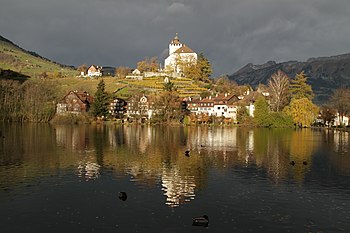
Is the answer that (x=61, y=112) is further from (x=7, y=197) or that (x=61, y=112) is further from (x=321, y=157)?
(x=7, y=197)

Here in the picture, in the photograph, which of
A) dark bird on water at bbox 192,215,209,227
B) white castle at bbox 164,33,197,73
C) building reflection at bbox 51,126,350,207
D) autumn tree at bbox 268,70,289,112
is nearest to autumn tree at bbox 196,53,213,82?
white castle at bbox 164,33,197,73

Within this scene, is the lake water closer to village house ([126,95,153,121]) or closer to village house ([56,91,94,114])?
village house ([56,91,94,114])

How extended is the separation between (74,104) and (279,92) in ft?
240

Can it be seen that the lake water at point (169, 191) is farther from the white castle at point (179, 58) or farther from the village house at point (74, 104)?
the white castle at point (179, 58)

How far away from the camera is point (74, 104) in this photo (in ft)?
445

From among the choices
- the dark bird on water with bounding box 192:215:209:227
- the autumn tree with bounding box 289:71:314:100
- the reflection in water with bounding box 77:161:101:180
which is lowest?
the dark bird on water with bounding box 192:215:209:227

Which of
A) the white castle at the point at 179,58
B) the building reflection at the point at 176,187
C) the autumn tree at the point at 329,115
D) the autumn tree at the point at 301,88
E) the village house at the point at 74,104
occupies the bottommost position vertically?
the building reflection at the point at 176,187

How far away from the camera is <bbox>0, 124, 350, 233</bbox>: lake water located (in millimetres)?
23703

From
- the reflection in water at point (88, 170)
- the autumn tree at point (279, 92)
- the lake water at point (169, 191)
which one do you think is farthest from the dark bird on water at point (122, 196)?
the autumn tree at point (279, 92)

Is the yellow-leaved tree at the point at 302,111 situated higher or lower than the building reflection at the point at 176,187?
higher

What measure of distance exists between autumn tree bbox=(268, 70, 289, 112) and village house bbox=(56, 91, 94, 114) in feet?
221

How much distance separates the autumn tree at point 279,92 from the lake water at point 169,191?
87.0 meters

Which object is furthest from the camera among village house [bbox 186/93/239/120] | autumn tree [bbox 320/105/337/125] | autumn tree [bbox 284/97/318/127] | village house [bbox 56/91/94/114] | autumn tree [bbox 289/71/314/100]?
autumn tree [bbox 289/71/314/100]

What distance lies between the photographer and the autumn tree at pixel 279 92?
137 metres
